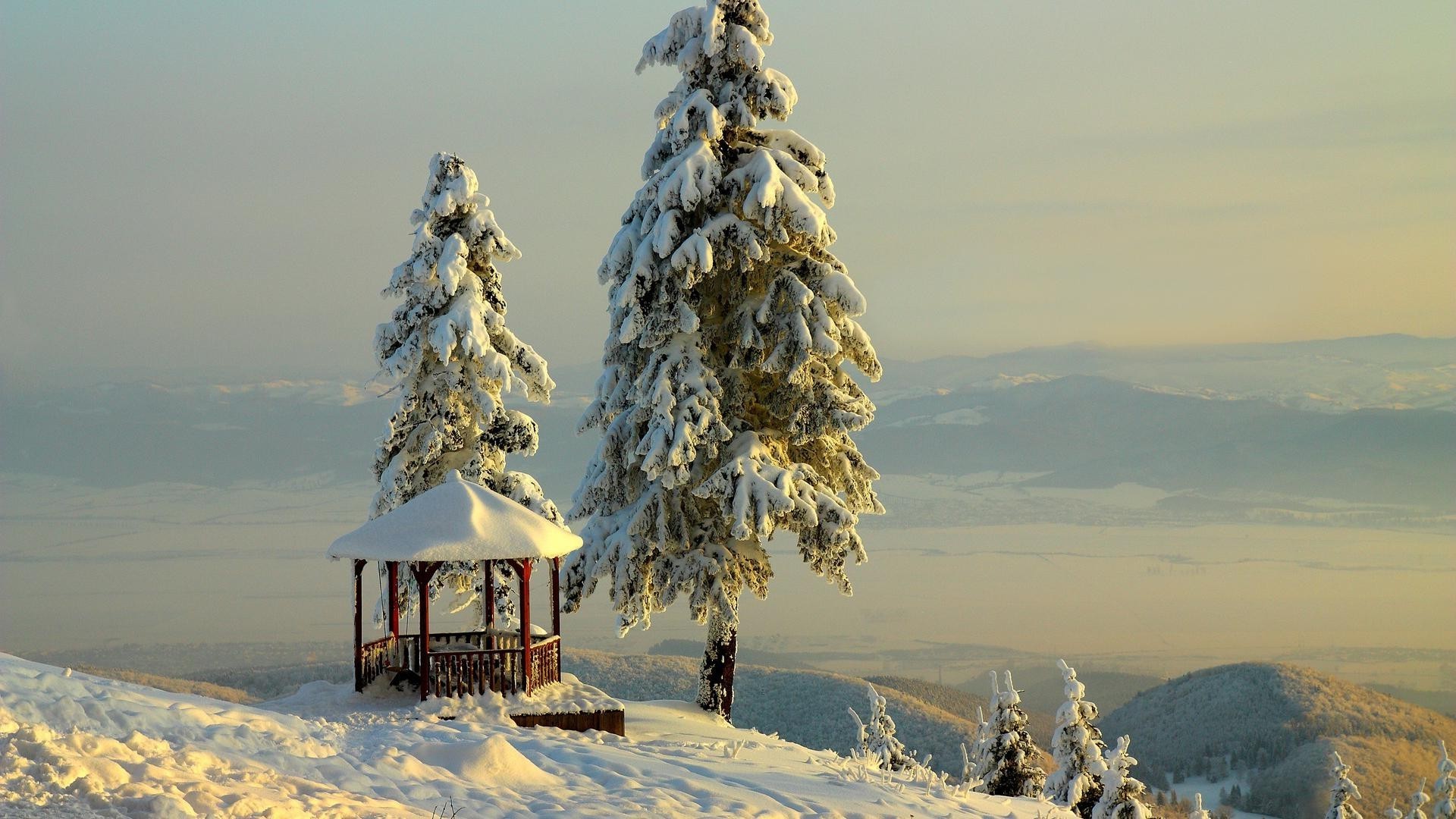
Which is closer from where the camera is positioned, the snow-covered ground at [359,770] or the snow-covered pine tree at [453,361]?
the snow-covered ground at [359,770]

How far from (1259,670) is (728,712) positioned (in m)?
29.1

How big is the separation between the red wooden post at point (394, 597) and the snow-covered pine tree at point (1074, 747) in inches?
481

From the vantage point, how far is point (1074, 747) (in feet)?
73.8

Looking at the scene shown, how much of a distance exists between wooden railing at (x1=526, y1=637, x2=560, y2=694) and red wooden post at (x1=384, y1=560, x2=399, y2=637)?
258 centimetres

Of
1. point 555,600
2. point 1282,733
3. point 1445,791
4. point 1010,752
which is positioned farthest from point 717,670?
point 1282,733

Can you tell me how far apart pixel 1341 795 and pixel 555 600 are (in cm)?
1927

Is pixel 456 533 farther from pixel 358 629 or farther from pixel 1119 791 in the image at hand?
pixel 1119 791

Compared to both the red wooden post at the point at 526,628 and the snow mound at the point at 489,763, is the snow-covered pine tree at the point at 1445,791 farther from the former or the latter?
the snow mound at the point at 489,763

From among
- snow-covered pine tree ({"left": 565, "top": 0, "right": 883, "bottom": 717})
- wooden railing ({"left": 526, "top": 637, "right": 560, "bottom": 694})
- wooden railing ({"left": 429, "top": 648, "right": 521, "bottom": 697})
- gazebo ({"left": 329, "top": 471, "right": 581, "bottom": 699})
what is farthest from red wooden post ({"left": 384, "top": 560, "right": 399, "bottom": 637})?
snow-covered pine tree ({"left": 565, "top": 0, "right": 883, "bottom": 717})

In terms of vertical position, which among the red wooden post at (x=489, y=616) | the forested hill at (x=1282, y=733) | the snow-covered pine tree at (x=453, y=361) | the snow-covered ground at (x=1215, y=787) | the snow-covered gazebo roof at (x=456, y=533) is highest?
the snow-covered pine tree at (x=453, y=361)

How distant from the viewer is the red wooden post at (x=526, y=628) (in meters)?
19.7

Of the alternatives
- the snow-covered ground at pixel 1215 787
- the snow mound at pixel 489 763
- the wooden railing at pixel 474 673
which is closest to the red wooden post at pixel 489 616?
the wooden railing at pixel 474 673

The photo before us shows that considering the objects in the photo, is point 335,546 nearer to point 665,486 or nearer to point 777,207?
point 665,486

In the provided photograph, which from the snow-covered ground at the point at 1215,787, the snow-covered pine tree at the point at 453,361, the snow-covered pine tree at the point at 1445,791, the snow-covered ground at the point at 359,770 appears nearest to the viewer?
the snow-covered ground at the point at 359,770
